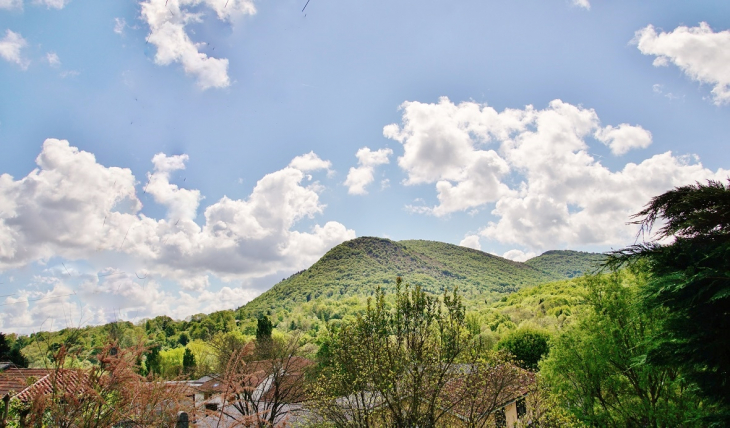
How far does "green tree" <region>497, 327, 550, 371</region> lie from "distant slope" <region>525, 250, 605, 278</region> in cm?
13295

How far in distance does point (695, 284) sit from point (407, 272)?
4846 inches

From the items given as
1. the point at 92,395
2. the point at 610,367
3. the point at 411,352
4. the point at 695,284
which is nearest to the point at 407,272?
the point at 610,367

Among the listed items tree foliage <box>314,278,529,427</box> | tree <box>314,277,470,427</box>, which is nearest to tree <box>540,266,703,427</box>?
tree foliage <box>314,278,529,427</box>

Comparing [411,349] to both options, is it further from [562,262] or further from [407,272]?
[562,262]

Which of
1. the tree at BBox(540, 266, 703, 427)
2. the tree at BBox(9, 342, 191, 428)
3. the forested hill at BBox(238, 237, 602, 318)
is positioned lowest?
the tree at BBox(540, 266, 703, 427)

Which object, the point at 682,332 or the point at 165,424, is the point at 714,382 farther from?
the point at 165,424

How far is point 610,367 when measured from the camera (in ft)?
48.1

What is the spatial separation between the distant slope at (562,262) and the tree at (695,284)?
160 meters

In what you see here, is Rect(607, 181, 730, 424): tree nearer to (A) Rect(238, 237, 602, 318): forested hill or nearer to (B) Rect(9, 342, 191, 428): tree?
(B) Rect(9, 342, 191, 428): tree

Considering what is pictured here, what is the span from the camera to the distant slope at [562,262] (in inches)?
6159

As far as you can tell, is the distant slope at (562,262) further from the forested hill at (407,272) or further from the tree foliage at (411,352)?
the tree foliage at (411,352)

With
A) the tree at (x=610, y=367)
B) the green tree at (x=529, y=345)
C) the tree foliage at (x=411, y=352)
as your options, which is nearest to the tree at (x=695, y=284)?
the tree foliage at (x=411, y=352)

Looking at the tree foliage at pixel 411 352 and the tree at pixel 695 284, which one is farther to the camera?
the tree foliage at pixel 411 352

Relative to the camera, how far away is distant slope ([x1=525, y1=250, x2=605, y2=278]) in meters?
156
